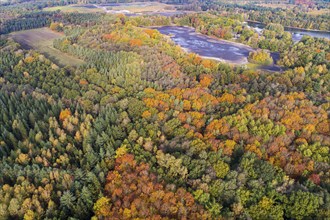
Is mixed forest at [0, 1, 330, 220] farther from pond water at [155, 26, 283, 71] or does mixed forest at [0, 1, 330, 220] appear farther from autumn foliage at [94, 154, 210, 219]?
pond water at [155, 26, 283, 71]

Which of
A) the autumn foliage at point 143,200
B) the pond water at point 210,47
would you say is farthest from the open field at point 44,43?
A: the autumn foliage at point 143,200

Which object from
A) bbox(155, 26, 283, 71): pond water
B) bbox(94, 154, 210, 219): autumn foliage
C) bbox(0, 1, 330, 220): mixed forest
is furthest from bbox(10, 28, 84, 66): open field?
bbox(94, 154, 210, 219): autumn foliage

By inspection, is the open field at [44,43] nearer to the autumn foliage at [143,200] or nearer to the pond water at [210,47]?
the pond water at [210,47]

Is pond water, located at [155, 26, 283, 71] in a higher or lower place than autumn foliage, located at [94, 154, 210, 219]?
higher

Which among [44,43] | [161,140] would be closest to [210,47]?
[44,43]

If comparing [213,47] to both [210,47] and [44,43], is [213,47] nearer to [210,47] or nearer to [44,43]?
[210,47]


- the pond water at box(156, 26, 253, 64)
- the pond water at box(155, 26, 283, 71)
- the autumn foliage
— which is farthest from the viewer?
the pond water at box(156, 26, 253, 64)
